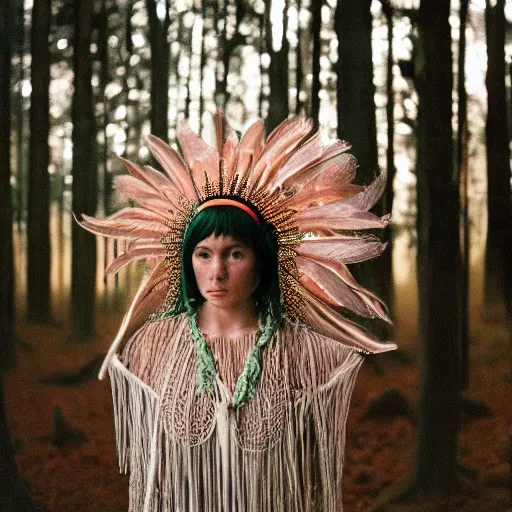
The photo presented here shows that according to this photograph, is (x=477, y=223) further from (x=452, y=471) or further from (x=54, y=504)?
(x=54, y=504)

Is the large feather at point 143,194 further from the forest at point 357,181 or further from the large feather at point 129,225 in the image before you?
the forest at point 357,181

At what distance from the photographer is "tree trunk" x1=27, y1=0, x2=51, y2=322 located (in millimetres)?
1800

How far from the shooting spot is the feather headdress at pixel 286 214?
1.45m

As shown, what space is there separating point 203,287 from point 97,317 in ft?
1.43

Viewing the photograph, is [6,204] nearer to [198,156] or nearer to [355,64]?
[198,156]

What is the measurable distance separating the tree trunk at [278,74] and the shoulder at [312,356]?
21.1 inches

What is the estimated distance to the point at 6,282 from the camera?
5.97 feet

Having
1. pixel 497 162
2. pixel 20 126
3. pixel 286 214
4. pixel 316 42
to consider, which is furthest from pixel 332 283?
pixel 20 126

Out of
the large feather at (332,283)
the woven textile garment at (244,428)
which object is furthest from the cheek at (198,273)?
the large feather at (332,283)

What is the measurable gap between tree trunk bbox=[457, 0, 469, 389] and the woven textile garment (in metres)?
0.29

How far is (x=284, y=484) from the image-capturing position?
141 cm

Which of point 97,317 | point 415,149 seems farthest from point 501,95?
point 97,317

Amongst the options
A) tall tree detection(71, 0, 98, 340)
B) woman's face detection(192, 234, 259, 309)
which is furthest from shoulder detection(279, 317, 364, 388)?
tall tree detection(71, 0, 98, 340)

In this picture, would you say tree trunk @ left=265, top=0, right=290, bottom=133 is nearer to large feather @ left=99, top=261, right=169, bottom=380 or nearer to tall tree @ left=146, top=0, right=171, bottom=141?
tall tree @ left=146, top=0, right=171, bottom=141
